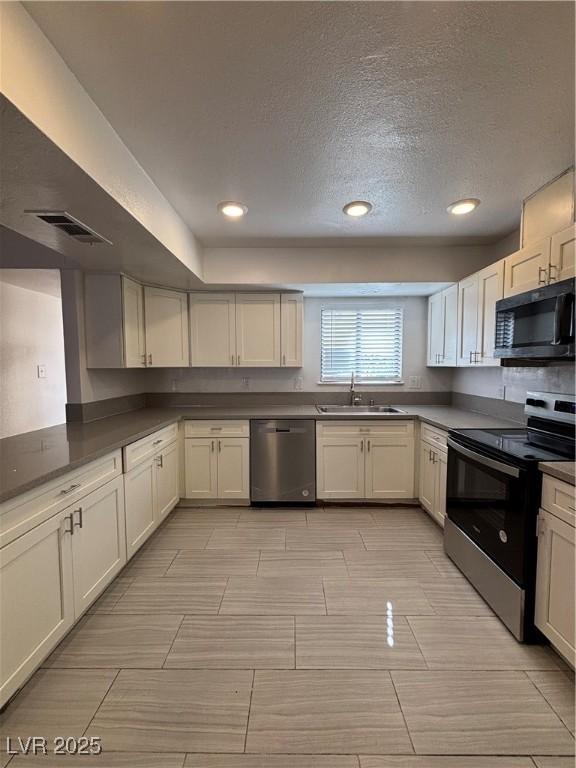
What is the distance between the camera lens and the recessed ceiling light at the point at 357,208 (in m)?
2.33

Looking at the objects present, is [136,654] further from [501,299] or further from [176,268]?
[501,299]

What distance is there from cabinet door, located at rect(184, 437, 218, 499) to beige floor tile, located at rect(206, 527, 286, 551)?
19.4 inches

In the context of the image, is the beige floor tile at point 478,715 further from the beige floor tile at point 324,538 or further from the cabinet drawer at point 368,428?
the cabinet drawer at point 368,428

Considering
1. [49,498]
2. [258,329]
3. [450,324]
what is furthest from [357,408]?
[49,498]

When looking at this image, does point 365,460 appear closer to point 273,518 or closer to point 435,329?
point 273,518

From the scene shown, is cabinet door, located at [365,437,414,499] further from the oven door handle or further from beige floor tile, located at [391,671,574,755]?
beige floor tile, located at [391,671,574,755]

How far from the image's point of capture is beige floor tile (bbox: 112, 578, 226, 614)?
1957 mm

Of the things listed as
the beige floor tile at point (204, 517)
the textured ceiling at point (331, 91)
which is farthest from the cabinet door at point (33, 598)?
the textured ceiling at point (331, 91)

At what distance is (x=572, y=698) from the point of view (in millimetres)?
1430

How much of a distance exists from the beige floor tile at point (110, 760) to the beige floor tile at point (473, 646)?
1165mm

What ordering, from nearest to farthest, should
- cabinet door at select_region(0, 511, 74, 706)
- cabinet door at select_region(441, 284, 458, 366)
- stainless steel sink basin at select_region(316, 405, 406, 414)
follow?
cabinet door at select_region(0, 511, 74, 706) < cabinet door at select_region(441, 284, 458, 366) < stainless steel sink basin at select_region(316, 405, 406, 414)

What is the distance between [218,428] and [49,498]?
1807mm

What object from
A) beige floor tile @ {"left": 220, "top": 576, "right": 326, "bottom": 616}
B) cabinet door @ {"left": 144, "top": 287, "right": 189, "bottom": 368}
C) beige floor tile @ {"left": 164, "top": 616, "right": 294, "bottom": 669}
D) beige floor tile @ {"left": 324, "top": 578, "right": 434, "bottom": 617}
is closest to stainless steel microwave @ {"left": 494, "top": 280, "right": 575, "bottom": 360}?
beige floor tile @ {"left": 324, "top": 578, "right": 434, "bottom": 617}

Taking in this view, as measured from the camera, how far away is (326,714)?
137 centimetres
